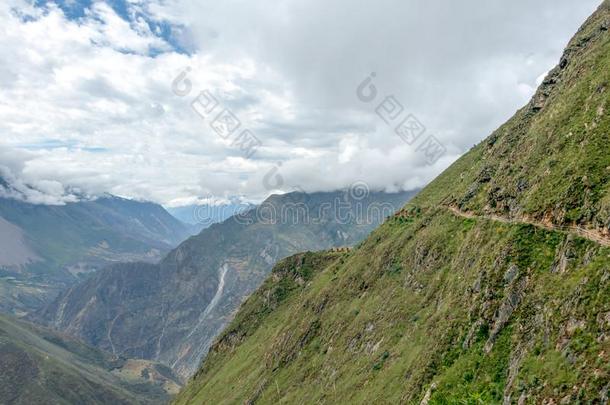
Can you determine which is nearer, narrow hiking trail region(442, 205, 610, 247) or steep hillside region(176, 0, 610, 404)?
steep hillside region(176, 0, 610, 404)

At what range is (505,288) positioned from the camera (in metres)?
71.2

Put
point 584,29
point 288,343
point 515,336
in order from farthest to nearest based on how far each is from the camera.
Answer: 1. point 288,343
2. point 584,29
3. point 515,336

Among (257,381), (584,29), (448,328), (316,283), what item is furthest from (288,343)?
(584,29)

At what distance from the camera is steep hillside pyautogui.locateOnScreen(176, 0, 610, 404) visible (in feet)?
188

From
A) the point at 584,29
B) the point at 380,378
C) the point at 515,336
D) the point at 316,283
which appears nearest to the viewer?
the point at 515,336

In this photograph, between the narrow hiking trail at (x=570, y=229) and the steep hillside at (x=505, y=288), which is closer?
the steep hillside at (x=505, y=288)

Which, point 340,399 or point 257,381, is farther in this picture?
point 257,381

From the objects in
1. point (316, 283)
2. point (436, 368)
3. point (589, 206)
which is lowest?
point (436, 368)

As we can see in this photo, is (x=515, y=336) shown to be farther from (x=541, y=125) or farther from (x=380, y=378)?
(x=541, y=125)

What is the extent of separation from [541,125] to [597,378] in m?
56.4

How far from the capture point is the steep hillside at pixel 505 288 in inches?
2259

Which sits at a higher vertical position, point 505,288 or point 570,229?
point 570,229

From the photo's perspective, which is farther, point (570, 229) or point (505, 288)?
point (505, 288)

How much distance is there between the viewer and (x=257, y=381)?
498 feet
